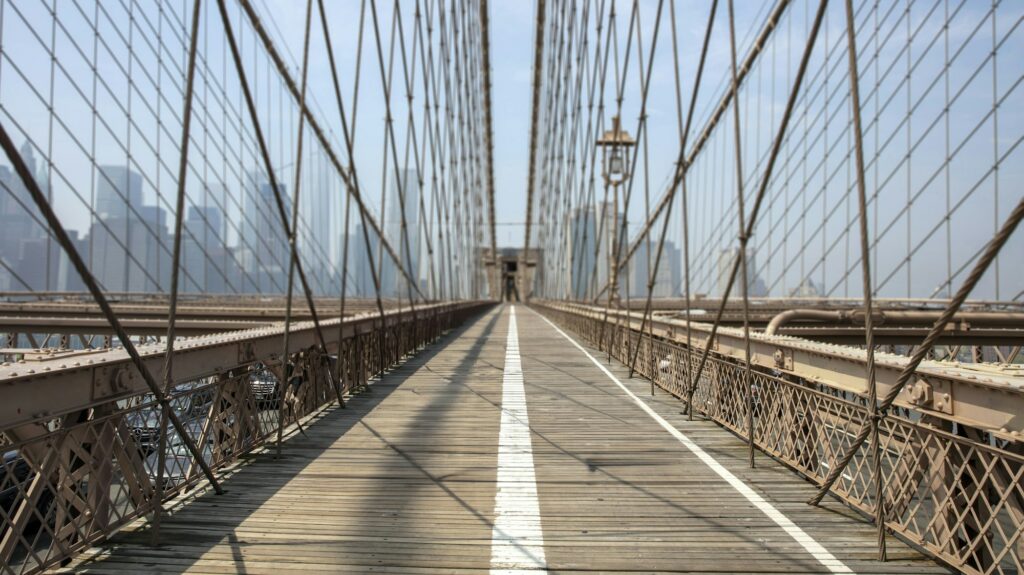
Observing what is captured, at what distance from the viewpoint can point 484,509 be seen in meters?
3.66

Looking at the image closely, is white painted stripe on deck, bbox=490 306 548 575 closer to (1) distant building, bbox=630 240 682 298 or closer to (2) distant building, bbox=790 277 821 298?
(2) distant building, bbox=790 277 821 298

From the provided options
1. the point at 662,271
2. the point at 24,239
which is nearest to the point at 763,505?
the point at 24,239

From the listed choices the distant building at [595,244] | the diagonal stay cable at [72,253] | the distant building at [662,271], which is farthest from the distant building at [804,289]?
the diagonal stay cable at [72,253]

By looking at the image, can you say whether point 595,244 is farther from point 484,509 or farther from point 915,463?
point 915,463

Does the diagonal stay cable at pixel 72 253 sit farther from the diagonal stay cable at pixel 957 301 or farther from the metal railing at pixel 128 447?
the diagonal stay cable at pixel 957 301

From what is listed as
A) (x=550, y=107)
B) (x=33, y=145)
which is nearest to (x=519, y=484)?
(x=33, y=145)

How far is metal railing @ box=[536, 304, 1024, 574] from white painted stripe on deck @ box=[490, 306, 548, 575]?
1633 millimetres

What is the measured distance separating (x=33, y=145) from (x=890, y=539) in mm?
16310

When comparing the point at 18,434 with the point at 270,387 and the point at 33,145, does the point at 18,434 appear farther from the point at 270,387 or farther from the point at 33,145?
the point at 33,145

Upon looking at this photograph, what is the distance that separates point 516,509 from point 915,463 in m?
1.91

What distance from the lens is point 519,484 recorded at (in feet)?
13.6

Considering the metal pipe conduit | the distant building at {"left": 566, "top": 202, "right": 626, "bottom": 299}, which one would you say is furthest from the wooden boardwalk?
the distant building at {"left": 566, "top": 202, "right": 626, "bottom": 299}

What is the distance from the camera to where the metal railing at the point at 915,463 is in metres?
2.59

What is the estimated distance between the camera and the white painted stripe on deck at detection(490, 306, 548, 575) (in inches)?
116
